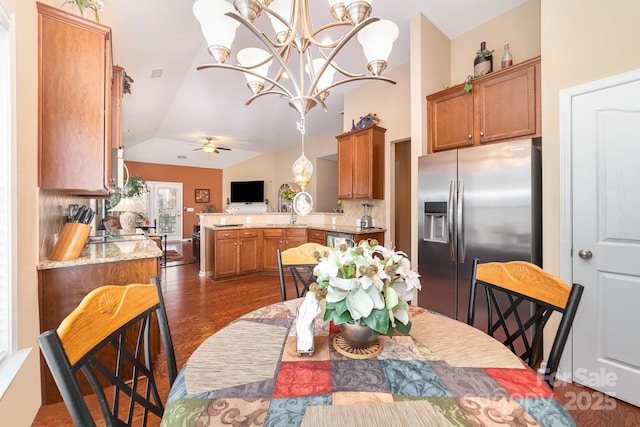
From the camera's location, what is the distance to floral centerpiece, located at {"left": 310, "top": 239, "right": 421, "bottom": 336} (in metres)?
0.81

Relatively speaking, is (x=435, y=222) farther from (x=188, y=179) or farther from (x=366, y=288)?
(x=188, y=179)

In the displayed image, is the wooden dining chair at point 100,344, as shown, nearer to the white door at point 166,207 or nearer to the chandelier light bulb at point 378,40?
the chandelier light bulb at point 378,40

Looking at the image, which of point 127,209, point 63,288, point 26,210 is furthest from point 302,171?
point 127,209

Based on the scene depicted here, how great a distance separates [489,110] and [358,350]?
254cm

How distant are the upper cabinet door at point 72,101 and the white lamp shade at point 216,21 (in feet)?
2.78

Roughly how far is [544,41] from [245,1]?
2.09m

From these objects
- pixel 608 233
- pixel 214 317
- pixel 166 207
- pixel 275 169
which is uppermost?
pixel 275 169

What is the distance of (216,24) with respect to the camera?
138cm

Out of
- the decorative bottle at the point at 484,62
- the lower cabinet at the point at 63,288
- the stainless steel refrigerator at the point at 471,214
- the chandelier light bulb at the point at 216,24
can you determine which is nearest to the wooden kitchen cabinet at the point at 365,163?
the stainless steel refrigerator at the point at 471,214

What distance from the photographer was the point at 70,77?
1661 millimetres

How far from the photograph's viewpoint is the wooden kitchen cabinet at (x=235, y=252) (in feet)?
14.9

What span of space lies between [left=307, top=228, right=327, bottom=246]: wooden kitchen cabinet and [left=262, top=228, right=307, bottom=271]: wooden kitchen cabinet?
0.12 meters

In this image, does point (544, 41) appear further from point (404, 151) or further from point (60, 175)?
point (60, 175)

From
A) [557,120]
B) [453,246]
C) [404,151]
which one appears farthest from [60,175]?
[404,151]
